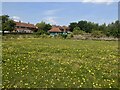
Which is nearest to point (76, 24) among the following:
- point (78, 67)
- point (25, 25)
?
point (25, 25)

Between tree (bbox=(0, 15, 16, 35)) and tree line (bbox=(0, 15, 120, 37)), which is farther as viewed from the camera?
tree (bbox=(0, 15, 16, 35))

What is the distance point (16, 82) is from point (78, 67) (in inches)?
200

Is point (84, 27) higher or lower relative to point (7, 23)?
lower

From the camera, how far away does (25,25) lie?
7013 inches

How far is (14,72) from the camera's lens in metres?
14.4

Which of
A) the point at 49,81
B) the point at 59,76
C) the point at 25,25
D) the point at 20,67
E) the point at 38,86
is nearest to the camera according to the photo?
the point at 38,86

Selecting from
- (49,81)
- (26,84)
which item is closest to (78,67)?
(49,81)

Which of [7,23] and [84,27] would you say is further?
[84,27]

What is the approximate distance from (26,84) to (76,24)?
552ft

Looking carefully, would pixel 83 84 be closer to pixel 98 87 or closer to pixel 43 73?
pixel 98 87

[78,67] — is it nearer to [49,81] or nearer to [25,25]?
[49,81]

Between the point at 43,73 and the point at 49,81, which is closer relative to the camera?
the point at 49,81

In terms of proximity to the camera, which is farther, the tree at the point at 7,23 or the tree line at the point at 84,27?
the tree at the point at 7,23

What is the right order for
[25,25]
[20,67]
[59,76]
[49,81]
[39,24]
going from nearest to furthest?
1. [49,81]
2. [59,76]
3. [20,67]
4. [39,24]
5. [25,25]
